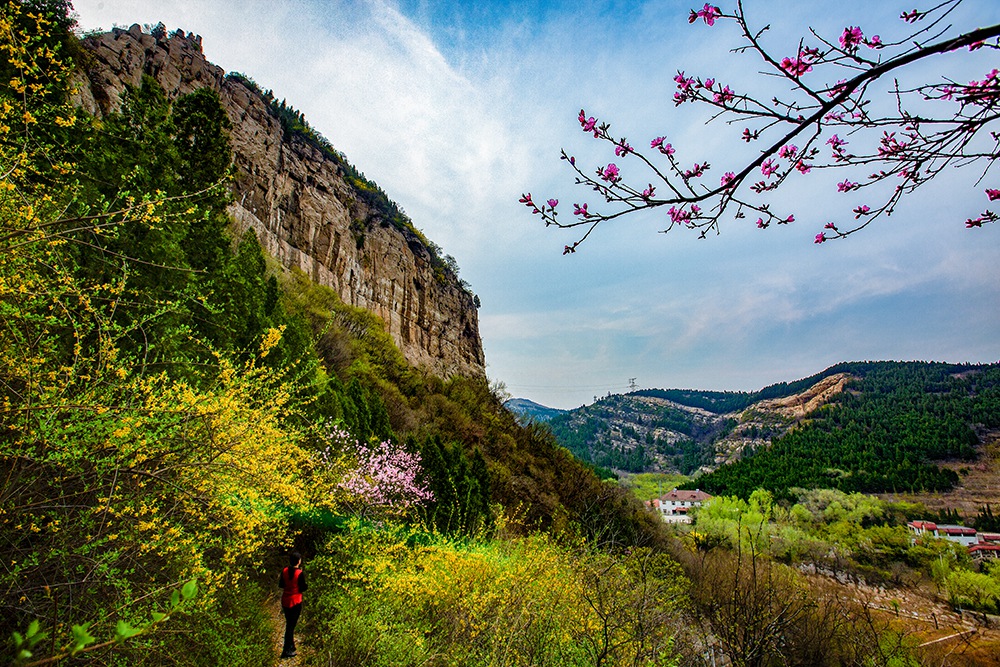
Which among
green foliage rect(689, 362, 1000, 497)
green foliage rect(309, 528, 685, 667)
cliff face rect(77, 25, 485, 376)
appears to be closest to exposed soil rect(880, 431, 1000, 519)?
green foliage rect(689, 362, 1000, 497)

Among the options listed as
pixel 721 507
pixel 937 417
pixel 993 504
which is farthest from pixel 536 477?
pixel 937 417

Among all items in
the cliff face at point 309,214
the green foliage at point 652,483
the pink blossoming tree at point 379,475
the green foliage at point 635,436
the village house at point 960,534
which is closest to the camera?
the pink blossoming tree at point 379,475

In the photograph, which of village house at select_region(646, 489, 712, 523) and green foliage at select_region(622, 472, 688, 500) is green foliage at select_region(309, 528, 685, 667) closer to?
village house at select_region(646, 489, 712, 523)

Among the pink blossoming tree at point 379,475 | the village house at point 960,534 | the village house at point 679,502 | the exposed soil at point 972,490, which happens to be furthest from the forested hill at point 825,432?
the pink blossoming tree at point 379,475

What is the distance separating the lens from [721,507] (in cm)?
5756

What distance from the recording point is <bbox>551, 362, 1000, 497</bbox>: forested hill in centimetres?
7262

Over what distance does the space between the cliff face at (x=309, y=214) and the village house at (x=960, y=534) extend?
174 feet

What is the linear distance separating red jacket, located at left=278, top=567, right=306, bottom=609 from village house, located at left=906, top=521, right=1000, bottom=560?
62.9 m

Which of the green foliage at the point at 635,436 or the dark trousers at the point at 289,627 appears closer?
the dark trousers at the point at 289,627

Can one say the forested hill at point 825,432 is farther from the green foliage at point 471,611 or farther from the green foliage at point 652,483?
the green foliage at point 471,611

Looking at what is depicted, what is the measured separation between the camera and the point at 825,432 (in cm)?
9250

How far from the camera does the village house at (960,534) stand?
4603cm

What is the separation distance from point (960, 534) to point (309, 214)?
253 ft

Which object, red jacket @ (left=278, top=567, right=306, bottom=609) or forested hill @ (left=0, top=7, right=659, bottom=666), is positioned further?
red jacket @ (left=278, top=567, right=306, bottom=609)
